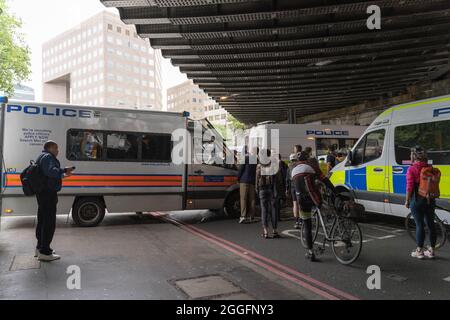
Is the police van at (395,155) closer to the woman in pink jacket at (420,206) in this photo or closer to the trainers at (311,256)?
the woman in pink jacket at (420,206)

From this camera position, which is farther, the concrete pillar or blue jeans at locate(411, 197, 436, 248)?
the concrete pillar

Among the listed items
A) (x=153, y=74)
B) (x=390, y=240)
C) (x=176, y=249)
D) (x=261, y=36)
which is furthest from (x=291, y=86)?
(x=153, y=74)

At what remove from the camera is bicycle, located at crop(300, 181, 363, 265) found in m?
5.43

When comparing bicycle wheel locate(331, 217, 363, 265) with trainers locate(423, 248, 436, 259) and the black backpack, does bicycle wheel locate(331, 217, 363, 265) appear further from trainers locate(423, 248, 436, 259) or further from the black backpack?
the black backpack

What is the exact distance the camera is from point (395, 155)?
25.6 ft

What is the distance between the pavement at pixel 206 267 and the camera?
434cm

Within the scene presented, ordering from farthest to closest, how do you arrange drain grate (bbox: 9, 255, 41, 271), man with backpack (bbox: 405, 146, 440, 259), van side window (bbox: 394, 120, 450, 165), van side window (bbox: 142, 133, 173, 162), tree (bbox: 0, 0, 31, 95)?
tree (bbox: 0, 0, 31, 95), van side window (bbox: 142, 133, 173, 162), van side window (bbox: 394, 120, 450, 165), man with backpack (bbox: 405, 146, 440, 259), drain grate (bbox: 9, 255, 41, 271)

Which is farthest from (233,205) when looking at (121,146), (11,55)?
(11,55)

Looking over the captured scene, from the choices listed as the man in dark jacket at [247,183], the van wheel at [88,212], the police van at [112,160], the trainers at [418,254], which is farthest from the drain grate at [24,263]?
the trainers at [418,254]

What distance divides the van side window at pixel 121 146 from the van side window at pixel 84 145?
7.5 inches

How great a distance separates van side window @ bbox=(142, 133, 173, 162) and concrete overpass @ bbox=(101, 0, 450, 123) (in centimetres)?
325

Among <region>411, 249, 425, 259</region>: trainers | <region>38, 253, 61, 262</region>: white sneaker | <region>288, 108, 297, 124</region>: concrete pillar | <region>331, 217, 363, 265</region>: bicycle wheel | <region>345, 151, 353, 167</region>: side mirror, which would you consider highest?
<region>288, 108, 297, 124</region>: concrete pillar

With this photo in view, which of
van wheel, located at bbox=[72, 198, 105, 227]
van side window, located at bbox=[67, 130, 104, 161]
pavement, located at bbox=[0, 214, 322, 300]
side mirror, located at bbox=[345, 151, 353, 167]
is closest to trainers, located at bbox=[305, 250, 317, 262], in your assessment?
pavement, located at bbox=[0, 214, 322, 300]

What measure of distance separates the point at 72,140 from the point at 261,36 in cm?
667
